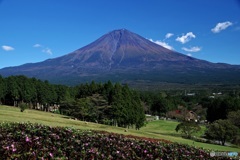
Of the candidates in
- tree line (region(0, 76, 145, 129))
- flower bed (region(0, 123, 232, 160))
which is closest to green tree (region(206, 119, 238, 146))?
tree line (region(0, 76, 145, 129))

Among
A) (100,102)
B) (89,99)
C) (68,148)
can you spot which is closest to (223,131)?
(100,102)

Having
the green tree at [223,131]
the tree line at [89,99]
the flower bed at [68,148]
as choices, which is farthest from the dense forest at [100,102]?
the flower bed at [68,148]

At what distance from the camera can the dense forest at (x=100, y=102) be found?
4791cm

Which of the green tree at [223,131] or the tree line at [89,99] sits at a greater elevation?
the tree line at [89,99]

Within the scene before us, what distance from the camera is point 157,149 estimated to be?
10484mm

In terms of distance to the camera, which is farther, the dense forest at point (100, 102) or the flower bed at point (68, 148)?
the dense forest at point (100, 102)

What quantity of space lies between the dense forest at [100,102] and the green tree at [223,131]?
40.2ft

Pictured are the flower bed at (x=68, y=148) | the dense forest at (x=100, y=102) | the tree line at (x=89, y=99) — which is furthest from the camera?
the dense forest at (x=100, y=102)

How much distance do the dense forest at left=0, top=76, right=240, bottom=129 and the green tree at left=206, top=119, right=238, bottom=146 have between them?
12.3m

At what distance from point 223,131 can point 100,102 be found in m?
22.2

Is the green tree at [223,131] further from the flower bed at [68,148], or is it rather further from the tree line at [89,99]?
the flower bed at [68,148]

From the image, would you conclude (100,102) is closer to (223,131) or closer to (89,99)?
(89,99)

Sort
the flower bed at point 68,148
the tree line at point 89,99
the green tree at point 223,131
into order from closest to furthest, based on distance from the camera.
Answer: the flower bed at point 68,148 → the green tree at point 223,131 → the tree line at point 89,99

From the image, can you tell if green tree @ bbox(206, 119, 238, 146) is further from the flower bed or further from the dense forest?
the flower bed
